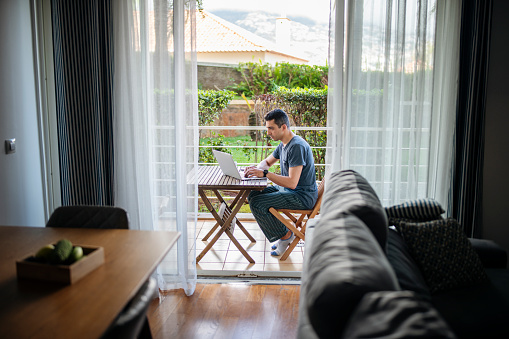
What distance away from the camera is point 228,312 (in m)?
2.79

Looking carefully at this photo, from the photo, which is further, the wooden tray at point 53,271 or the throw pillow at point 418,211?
the throw pillow at point 418,211

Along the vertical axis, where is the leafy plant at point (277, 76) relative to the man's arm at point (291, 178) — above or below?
above

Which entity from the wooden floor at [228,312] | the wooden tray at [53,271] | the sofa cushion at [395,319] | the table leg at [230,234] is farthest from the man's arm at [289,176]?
the sofa cushion at [395,319]

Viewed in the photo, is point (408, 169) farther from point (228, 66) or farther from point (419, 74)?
point (228, 66)

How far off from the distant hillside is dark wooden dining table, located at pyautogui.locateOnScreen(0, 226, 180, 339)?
5.55 meters

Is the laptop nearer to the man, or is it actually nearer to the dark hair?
the man

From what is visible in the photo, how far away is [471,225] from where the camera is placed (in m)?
3.06

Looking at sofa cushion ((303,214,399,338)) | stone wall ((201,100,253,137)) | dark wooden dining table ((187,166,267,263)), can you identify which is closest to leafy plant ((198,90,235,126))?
stone wall ((201,100,253,137))

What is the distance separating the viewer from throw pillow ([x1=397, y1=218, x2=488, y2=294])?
210 centimetres

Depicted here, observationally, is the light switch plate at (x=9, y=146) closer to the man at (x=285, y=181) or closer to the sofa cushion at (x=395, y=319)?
the man at (x=285, y=181)

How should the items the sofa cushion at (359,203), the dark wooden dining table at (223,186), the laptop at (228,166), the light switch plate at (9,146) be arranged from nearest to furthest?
the sofa cushion at (359,203) → the light switch plate at (9,146) → the dark wooden dining table at (223,186) → the laptop at (228,166)

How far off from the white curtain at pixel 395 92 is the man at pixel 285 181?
1.85ft

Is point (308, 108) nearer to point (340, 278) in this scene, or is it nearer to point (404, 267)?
point (404, 267)

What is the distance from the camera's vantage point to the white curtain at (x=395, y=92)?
289 cm
